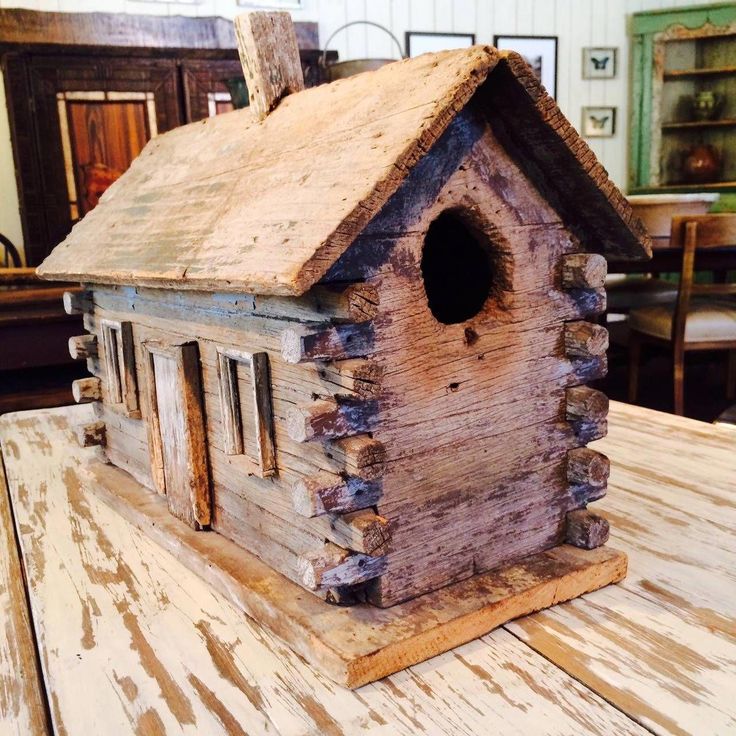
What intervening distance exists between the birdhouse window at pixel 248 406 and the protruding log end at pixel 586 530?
1.73 ft

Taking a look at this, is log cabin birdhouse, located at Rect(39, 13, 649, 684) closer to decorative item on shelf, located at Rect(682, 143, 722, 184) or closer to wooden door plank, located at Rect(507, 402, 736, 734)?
wooden door plank, located at Rect(507, 402, 736, 734)

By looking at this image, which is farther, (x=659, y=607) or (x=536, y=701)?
(x=659, y=607)

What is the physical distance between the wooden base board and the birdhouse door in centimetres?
9

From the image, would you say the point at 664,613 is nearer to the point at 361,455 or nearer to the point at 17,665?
the point at 361,455

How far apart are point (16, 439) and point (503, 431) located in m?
1.72

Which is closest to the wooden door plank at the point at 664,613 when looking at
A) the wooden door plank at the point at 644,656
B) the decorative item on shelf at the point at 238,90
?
the wooden door plank at the point at 644,656

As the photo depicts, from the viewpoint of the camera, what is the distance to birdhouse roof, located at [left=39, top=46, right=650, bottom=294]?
3.05 feet

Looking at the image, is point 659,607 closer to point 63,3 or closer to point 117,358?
point 117,358

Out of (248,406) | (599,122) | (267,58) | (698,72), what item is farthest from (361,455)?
(698,72)

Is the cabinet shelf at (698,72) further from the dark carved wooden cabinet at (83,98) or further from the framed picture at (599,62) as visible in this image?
the dark carved wooden cabinet at (83,98)

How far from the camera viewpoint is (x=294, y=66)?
1.51 meters

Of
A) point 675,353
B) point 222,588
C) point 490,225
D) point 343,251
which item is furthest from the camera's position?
point 675,353

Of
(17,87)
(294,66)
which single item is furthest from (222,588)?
(17,87)

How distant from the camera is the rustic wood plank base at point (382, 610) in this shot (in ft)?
3.29
